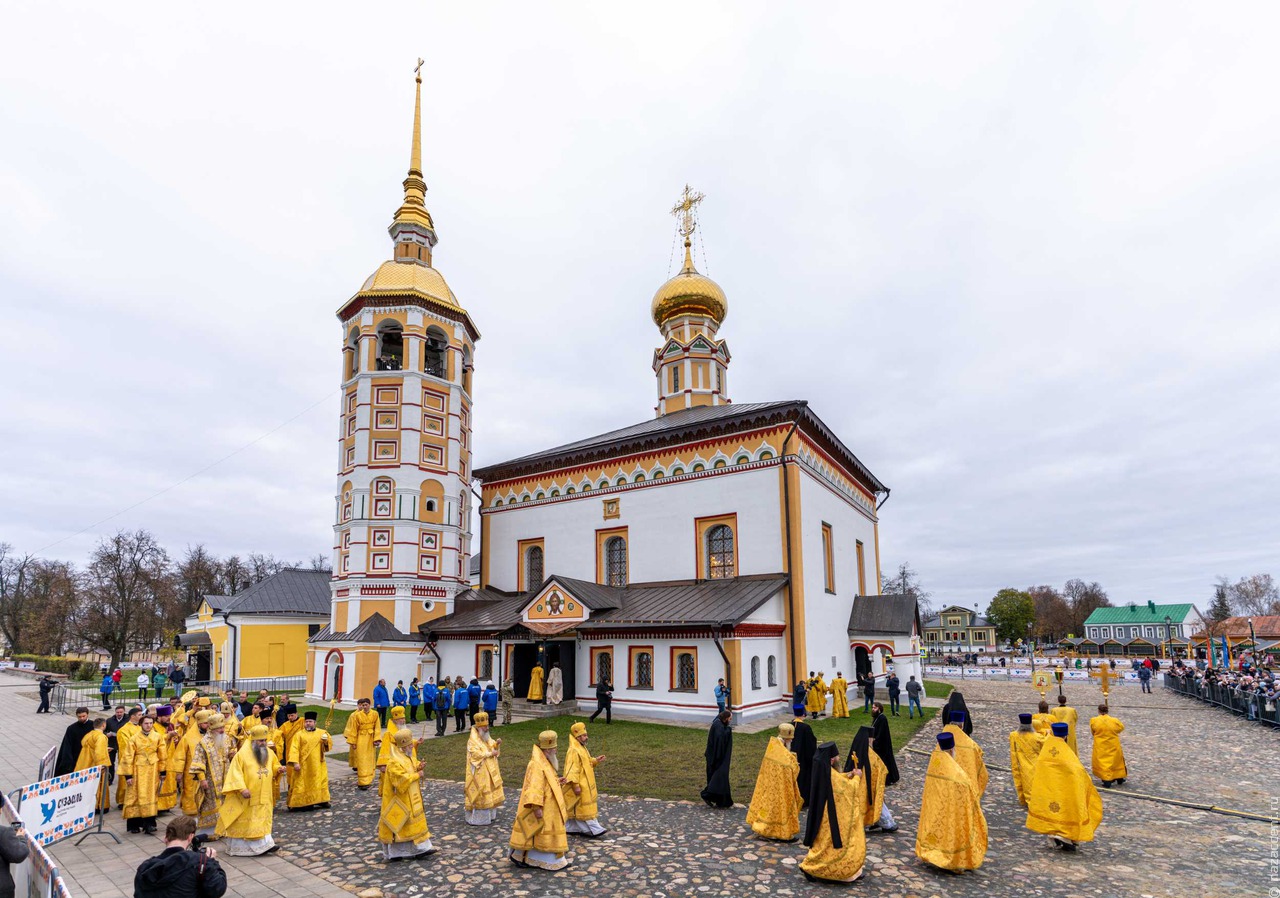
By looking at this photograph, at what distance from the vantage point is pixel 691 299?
109ft

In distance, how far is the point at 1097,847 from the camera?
28.0 feet

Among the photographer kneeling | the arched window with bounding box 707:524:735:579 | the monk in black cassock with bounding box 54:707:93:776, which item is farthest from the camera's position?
the arched window with bounding box 707:524:735:579

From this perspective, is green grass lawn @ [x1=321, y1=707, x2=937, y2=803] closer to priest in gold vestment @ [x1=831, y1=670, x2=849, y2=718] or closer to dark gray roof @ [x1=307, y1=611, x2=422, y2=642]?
priest in gold vestment @ [x1=831, y1=670, x2=849, y2=718]

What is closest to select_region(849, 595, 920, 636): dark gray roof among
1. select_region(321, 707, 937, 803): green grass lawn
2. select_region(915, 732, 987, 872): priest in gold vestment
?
select_region(321, 707, 937, 803): green grass lawn

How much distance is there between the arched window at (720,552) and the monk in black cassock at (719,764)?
12780 mm

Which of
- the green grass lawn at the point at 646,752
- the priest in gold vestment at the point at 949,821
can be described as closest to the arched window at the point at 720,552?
the green grass lawn at the point at 646,752

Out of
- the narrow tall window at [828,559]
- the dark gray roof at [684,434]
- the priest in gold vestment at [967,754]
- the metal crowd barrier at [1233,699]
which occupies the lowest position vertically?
the metal crowd barrier at [1233,699]

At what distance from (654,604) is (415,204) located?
20.2 m

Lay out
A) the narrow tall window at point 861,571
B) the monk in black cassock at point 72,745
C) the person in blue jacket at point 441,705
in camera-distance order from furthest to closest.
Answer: the narrow tall window at point 861,571 → the person in blue jacket at point 441,705 → the monk in black cassock at point 72,745

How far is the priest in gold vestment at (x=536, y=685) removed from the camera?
21.6 meters

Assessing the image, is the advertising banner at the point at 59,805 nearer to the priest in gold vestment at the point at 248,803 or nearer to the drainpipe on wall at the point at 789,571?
the priest in gold vestment at the point at 248,803

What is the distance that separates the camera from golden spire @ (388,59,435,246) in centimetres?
3039

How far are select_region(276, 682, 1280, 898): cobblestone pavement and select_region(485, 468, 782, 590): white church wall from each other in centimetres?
1098

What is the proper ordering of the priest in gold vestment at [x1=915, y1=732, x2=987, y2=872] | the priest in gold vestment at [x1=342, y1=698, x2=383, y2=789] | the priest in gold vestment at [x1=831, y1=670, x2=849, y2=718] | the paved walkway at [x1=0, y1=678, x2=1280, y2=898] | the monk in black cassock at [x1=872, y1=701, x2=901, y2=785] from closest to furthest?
1. the paved walkway at [x1=0, y1=678, x2=1280, y2=898]
2. the priest in gold vestment at [x1=915, y1=732, x2=987, y2=872]
3. the monk in black cassock at [x1=872, y1=701, x2=901, y2=785]
4. the priest in gold vestment at [x1=342, y1=698, x2=383, y2=789]
5. the priest in gold vestment at [x1=831, y1=670, x2=849, y2=718]
